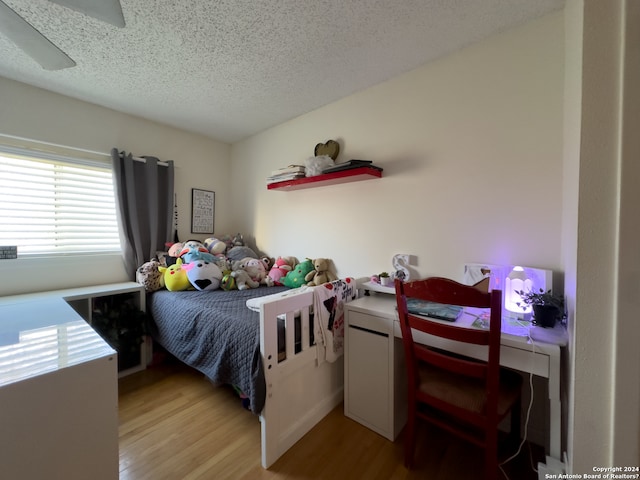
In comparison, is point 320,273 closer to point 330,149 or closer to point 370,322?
point 370,322

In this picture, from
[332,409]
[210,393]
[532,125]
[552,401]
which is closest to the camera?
[552,401]

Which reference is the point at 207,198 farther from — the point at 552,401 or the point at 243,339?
the point at 552,401

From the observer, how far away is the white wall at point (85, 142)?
1906 millimetres

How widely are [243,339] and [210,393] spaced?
83cm

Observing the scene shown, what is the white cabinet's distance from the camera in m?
1.44

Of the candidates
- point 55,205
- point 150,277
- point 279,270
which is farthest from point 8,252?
point 279,270

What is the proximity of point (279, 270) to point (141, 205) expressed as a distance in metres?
1.48

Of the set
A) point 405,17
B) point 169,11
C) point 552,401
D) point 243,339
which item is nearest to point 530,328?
point 552,401

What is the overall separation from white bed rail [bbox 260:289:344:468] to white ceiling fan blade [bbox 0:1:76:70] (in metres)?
1.45

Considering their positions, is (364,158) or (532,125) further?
(364,158)

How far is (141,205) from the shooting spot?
246 cm

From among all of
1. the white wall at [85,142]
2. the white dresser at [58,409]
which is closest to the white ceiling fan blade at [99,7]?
the white dresser at [58,409]

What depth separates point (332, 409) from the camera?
1.69 metres

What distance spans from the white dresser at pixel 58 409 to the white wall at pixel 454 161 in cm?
164
